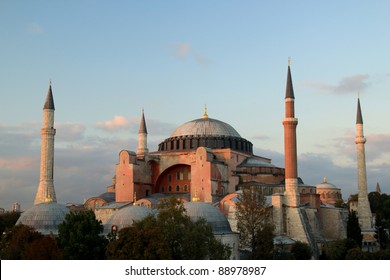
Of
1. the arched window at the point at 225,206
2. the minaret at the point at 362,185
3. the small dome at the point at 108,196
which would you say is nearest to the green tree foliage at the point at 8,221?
the small dome at the point at 108,196

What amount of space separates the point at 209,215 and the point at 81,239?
5.91 m

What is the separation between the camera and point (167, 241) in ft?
59.5

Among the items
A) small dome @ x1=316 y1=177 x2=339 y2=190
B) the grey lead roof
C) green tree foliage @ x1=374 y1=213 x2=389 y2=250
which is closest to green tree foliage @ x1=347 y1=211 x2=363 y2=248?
green tree foliage @ x1=374 y1=213 x2=389 y2=250

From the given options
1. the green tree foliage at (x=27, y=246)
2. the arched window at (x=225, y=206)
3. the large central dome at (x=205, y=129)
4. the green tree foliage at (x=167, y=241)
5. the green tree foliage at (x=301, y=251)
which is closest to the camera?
the green tree foliage at (x=167, y=241)

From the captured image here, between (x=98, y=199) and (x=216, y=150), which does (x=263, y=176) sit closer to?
(x=216, y=150)

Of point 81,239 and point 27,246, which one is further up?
point 81,239

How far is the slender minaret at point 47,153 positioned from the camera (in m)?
29.8

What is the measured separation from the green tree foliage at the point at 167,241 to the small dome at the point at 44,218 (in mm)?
5454

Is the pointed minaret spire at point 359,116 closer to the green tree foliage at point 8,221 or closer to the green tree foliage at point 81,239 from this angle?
the green tree foliage at point 8,221

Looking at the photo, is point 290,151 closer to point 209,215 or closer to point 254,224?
point 254,224

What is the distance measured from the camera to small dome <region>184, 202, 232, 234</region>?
888 inches

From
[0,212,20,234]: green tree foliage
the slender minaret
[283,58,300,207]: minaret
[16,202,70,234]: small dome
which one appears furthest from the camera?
the slender minaret

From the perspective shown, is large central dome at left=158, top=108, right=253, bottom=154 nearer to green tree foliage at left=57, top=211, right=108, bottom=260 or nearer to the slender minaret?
the slender minaret

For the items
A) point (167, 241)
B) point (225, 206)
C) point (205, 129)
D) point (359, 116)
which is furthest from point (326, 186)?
point (167, 241)
